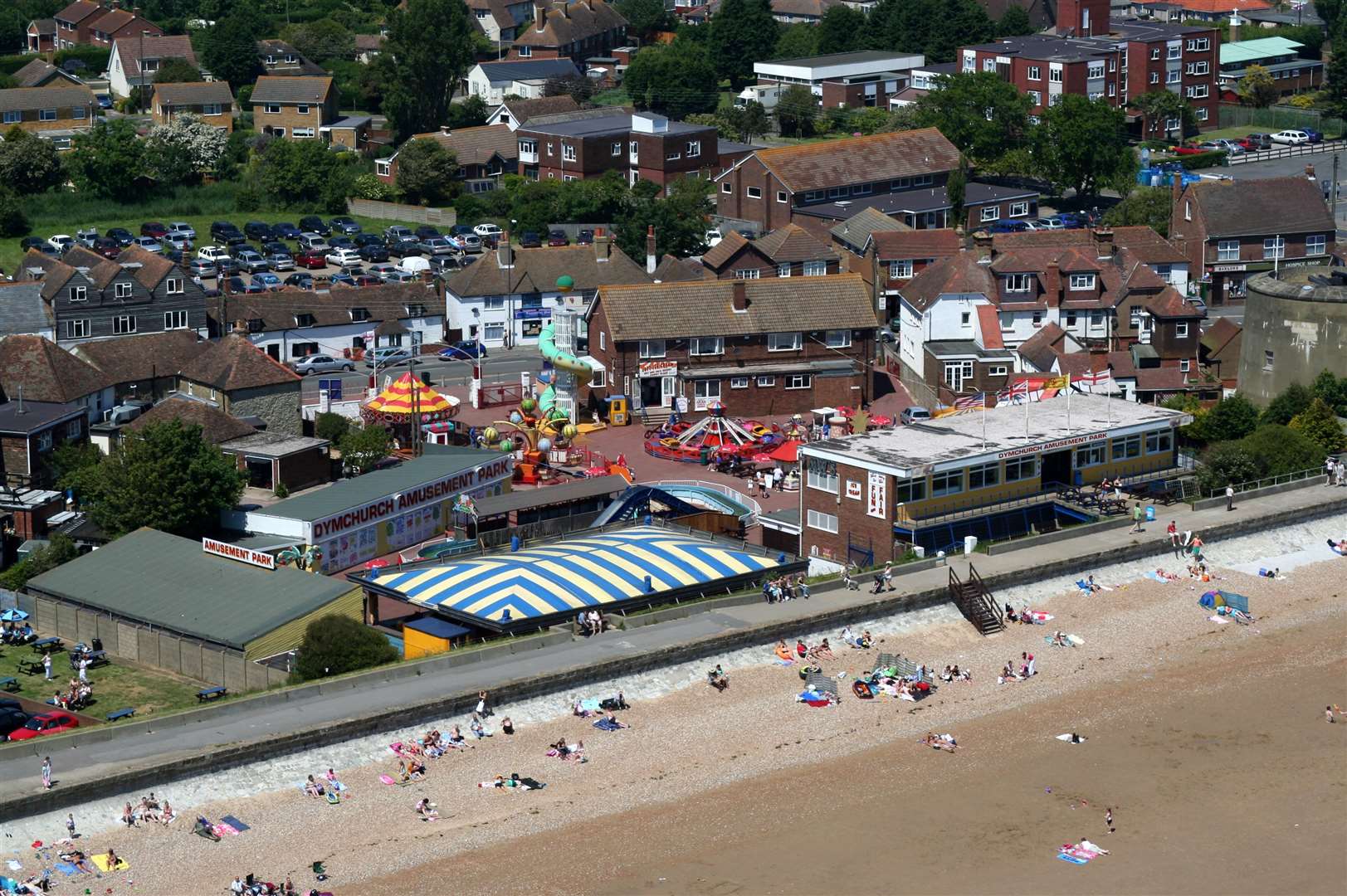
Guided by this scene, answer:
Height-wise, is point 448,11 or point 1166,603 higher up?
point 448,11

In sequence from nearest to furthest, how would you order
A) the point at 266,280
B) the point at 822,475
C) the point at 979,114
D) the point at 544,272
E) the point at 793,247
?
the point at 822,475, the point at 544,272, the point at 793,247, the point at 266,280, the point at 979,114

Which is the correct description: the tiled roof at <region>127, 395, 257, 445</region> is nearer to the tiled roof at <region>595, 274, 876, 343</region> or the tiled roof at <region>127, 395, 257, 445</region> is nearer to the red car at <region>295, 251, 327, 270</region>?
the tiled roof at <region>595, 274, 876, 343</region>

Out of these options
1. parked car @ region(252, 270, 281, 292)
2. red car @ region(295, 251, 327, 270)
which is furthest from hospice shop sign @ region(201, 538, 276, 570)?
red car @ region(295, 251, 327, 270)

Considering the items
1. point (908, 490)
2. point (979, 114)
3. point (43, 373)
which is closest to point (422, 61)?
point (979, 114)

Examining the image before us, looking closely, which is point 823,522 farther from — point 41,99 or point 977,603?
point 41,99

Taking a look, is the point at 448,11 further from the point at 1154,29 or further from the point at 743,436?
the point at 743,436

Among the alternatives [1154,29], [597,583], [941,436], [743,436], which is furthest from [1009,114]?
[597,583]
